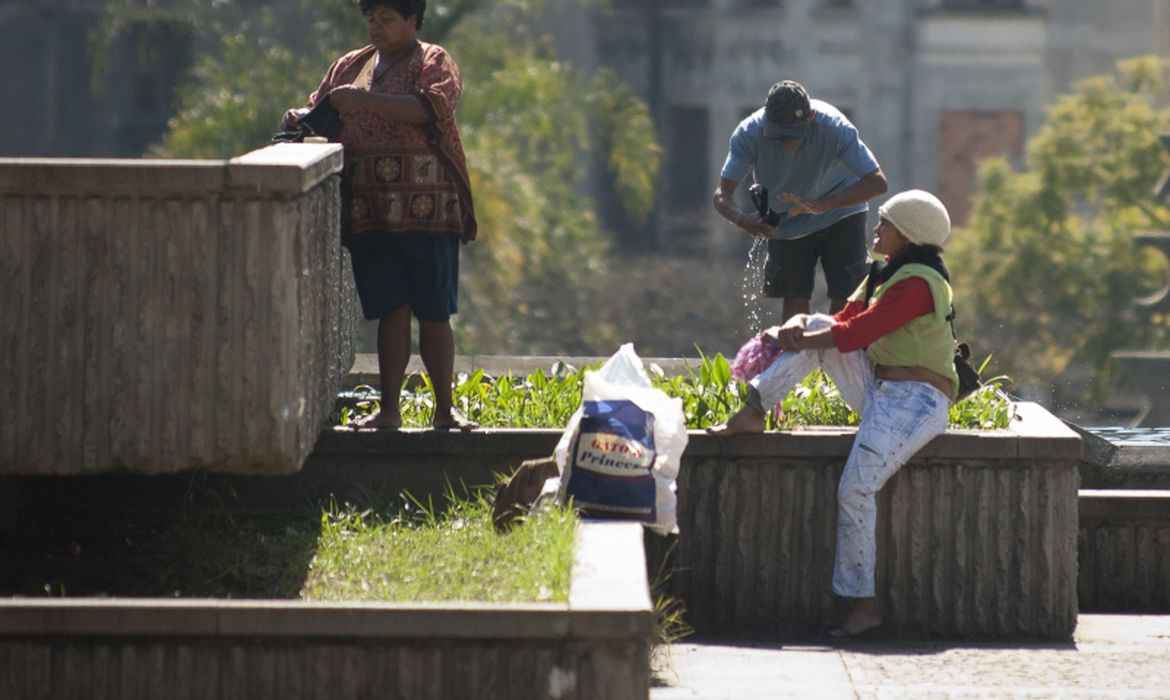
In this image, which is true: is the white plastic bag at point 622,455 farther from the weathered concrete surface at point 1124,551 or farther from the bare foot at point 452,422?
the weathered concrete surface at point 1124,551

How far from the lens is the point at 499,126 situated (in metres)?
33.8

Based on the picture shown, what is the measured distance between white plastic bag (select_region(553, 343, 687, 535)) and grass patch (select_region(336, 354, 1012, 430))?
1.11 m

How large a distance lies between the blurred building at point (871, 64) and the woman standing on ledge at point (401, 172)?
124 ft

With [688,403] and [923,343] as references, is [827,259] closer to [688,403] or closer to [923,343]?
[688,403]

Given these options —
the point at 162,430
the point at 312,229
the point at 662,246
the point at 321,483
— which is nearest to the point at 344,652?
the point at 162,430

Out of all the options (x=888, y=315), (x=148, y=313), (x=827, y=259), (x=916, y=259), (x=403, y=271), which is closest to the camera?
(x=148, y=313)

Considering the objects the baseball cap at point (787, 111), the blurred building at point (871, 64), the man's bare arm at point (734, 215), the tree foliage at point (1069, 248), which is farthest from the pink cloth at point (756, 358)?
the blurred building at point (871, 64)

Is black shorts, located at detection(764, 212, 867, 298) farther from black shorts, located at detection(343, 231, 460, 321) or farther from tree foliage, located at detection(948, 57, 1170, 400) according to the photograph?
tree foliage, located at detection(948, 57, 1170, 400)

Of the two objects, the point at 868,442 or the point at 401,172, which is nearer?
Result: the point at 868,442

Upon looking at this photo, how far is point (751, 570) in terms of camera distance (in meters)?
9.59

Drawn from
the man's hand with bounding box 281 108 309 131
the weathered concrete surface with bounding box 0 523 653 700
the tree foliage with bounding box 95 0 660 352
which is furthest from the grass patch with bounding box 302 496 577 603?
the tree foliage with bounding box 95 0 660 352

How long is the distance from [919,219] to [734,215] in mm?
1884

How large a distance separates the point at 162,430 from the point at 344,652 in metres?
1.38

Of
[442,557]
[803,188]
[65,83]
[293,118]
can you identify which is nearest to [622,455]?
[442,557]
